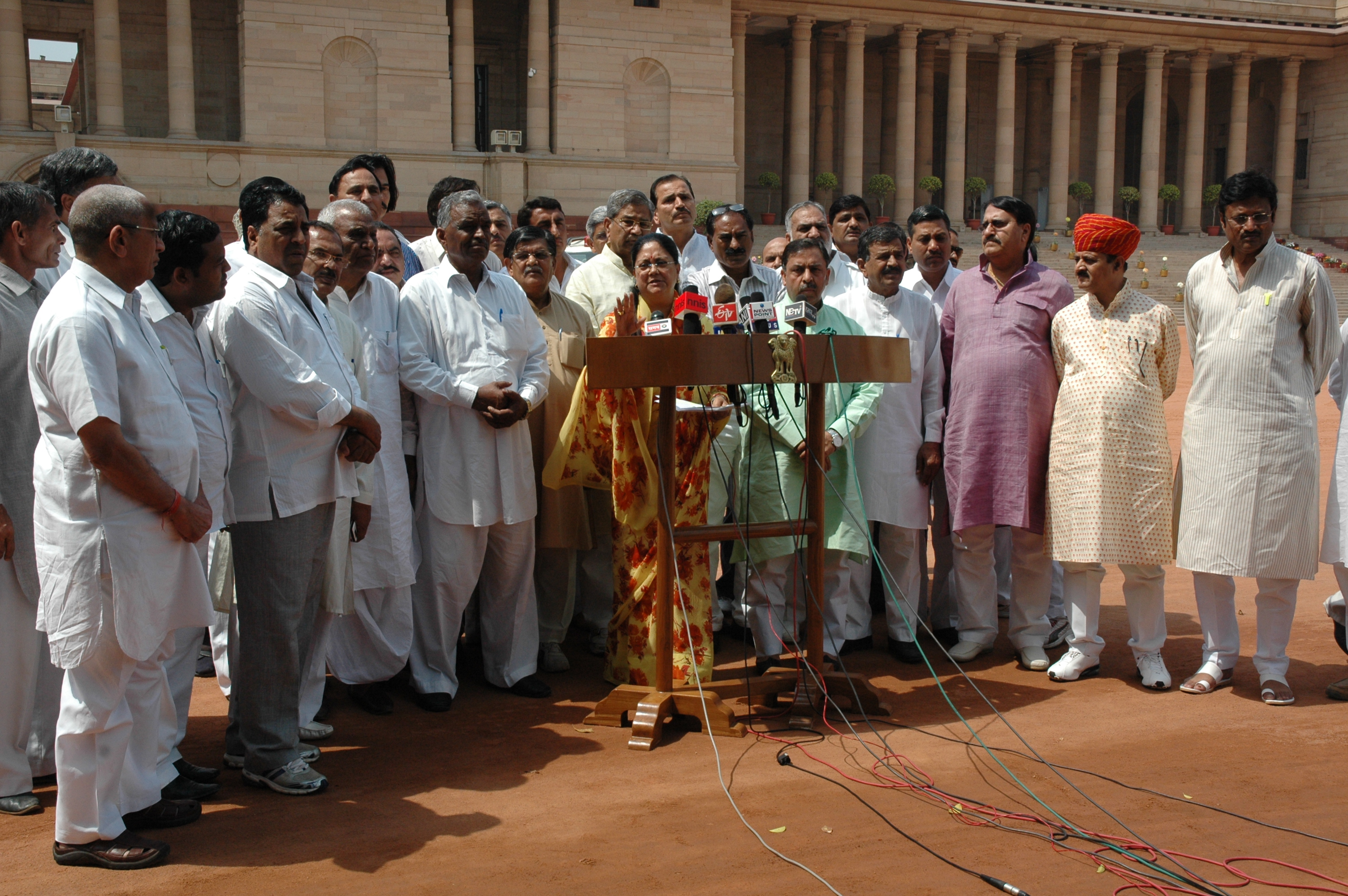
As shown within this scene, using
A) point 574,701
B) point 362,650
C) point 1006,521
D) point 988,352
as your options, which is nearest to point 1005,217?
point 988,352

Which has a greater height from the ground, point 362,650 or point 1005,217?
point 1005,217

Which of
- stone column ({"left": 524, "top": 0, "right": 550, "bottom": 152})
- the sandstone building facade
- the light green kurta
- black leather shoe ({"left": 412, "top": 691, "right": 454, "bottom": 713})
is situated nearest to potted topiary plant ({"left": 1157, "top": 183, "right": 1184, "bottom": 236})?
the sandstone building facade

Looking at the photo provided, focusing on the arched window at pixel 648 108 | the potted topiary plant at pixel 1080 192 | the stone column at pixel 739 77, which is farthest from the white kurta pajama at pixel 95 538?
the potted topiary plant at pixel 1080 192

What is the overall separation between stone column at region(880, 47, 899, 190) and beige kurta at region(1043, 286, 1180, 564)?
102 feet

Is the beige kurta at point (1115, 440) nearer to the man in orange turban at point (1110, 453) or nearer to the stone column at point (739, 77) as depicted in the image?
the man in orange turban at point (1110, 453)

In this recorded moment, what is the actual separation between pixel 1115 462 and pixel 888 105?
32.9 meters

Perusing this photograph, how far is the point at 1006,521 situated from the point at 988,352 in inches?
34.5

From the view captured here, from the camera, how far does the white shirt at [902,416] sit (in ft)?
19.6

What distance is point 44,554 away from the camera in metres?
3.39

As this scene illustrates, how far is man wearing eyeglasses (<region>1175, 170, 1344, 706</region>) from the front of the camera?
5176mm

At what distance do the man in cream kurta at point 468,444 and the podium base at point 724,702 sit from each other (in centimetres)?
74

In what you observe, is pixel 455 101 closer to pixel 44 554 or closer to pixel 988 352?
pixel 988 352

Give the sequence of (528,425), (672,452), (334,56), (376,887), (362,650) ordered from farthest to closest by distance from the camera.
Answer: (334,56) → (528,425) → (362,650) → (672,452) → (376,887)

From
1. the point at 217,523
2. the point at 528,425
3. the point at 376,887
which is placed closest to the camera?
the point at 376,887
